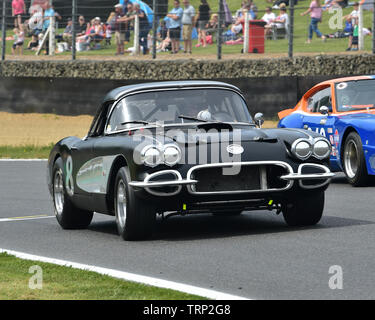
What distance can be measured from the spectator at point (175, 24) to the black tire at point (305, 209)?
18.3 m

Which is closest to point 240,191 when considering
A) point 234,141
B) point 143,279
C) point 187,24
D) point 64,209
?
point 234,141

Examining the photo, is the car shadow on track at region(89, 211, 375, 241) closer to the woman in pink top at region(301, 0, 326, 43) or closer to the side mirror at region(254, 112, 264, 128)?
the side mirror at region(254, 112, 264, 128)

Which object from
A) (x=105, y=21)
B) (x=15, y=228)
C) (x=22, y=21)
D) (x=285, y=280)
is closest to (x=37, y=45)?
(x=22, y=21)

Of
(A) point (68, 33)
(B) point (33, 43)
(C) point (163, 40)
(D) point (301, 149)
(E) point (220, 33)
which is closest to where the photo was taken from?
(D) point (301, 149)

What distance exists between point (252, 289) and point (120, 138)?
3.17 metres

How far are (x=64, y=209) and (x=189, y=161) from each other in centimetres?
228

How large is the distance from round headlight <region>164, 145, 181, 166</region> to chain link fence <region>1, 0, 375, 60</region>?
16990mm

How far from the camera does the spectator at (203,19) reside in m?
27.5

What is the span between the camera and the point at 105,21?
A: 29516mm

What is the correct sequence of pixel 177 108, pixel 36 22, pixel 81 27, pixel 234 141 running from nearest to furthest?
pixel 234 141, pixel 177 108, pixel 81 27, pixel 36 22

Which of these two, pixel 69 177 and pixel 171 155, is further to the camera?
pixel 69 177

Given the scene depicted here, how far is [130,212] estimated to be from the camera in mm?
8766

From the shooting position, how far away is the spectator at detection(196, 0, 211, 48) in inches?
1085

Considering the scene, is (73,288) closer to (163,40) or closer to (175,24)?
(175,24)
